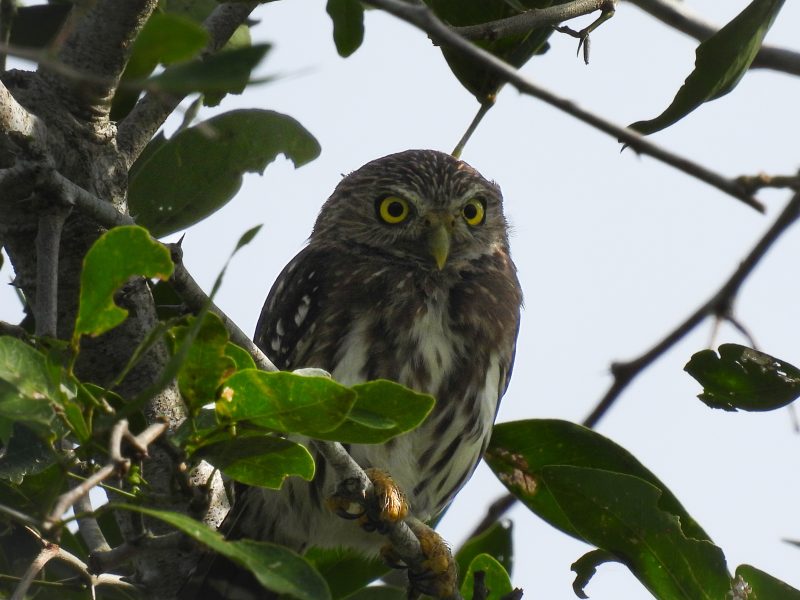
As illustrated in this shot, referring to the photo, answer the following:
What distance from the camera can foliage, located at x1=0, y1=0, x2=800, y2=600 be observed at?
202 centimetres

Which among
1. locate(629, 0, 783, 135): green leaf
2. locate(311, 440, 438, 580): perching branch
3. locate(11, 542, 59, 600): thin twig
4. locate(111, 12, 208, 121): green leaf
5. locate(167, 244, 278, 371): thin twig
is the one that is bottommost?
locate(11, 542, 59, 600): thin twig

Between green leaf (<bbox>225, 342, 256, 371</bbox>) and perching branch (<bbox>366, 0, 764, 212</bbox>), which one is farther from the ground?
perching branch (<bbox>366, 0, 764, 212</bbox>)

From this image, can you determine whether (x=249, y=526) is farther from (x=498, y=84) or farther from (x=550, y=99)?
(x=550, y=99)

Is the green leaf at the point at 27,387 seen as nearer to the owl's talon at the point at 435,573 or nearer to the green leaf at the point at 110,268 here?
the green leaf at the point at 110,268

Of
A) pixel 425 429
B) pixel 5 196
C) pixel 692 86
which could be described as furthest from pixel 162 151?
pixel 692 86

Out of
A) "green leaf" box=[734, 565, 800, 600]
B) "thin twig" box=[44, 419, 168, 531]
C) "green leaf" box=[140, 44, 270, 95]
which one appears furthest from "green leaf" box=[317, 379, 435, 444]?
"green leaf" box=[734, 565, 800, 600]

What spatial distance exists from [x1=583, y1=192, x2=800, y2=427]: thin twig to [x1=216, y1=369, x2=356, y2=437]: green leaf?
1.19 metres

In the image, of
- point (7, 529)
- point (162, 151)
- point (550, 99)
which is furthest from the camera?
point (162, 151)

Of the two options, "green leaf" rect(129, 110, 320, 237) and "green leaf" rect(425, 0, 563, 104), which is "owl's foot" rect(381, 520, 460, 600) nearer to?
"green leaf" rect(129, 110, 320, 237)

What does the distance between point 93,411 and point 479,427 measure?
239 centimetres

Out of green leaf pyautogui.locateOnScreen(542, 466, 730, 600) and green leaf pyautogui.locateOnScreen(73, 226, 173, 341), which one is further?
green leaf pyautogui.locateOnScreen(542, 466, 730, 600)

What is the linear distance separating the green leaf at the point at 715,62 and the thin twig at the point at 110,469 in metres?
1.54

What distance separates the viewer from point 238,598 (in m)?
4.55

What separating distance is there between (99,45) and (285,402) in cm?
173
